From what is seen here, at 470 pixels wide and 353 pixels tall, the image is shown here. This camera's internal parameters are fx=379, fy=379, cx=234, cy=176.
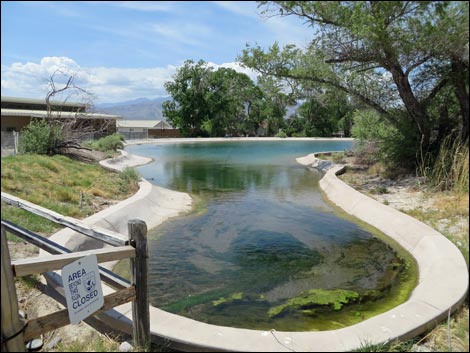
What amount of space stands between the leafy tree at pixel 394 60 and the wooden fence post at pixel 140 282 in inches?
198

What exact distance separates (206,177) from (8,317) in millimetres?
12160

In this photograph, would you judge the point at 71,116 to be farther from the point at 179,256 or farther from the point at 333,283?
the point at 333,283

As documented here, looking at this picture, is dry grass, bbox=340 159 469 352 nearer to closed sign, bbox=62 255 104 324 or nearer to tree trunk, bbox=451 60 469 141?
tree trunk, bbox=451 60 469 141

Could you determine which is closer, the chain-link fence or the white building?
the chain-link fence

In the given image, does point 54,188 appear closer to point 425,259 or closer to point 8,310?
point 8,310

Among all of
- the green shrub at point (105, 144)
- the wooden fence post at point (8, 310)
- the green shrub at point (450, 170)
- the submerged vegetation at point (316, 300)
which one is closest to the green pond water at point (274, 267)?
the submerged vegetation at point (316, 300)

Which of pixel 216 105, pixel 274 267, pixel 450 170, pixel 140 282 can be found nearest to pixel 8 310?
pixel 140 282

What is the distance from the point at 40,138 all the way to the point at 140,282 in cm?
1144

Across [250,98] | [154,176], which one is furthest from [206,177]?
[250,98]

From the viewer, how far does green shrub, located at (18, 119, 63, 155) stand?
1227cm

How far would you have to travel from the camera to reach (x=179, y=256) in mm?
5871

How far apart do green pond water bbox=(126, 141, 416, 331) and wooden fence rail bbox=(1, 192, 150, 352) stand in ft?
4.27

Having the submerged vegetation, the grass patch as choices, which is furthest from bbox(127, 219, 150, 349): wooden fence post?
the grass patch

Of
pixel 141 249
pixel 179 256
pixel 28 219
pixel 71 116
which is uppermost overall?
pixel 71 116
